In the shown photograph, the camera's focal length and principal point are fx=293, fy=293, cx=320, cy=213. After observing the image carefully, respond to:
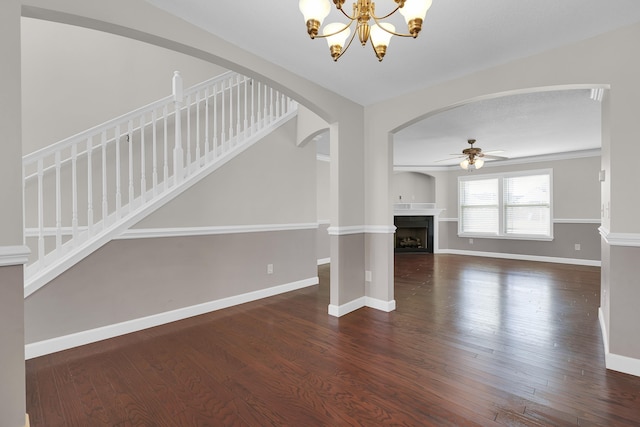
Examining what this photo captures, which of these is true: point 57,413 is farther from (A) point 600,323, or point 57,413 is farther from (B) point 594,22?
(A) point 600,323

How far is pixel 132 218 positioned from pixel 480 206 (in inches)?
309

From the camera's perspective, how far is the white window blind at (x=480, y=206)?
24.7 feet

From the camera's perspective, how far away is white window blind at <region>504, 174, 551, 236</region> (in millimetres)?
6805

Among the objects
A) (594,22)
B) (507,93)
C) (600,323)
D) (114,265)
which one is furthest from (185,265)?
(600,323)

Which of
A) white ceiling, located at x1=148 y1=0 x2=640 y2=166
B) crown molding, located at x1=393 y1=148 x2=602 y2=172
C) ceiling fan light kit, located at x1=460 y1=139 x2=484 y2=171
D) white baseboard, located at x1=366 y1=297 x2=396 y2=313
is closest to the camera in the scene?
white ceiling, located at x1=148 y1=0 x2=640 y2=166

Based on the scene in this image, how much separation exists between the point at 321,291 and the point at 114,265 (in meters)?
2.58

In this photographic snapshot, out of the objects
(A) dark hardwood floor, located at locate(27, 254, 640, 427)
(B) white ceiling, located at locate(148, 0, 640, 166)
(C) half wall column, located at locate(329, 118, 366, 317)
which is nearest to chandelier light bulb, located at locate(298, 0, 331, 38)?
(B) white ceiling, located at locate(148, 0, 640, 166)

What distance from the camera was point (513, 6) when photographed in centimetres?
189

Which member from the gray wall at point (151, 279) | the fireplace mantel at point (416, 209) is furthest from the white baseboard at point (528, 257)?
the gray wall at point (151, 279)

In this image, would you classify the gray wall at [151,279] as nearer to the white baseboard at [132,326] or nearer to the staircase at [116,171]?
the white baseboard at [132,326]

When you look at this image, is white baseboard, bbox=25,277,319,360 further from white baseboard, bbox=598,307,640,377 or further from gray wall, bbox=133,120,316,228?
white baseboard, bbox=598,307,640,377

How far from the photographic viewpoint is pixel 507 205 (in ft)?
23.9

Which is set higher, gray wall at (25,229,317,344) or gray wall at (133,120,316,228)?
gray wall at (133,120,316,228)

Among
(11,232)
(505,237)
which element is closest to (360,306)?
(11,232)
